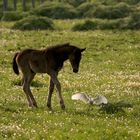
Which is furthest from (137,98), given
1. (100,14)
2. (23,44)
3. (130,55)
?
(100,14)

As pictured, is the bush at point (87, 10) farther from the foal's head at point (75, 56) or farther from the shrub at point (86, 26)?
the foal's head at point (75, 56)

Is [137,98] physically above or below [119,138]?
below

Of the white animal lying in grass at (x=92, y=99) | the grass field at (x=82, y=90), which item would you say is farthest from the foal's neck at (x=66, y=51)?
the white animal lying in grass at (x=92, y=99)

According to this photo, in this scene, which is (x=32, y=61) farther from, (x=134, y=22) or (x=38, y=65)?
(x=134, y=22)

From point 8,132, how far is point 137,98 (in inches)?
347

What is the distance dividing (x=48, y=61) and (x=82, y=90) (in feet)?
19.0

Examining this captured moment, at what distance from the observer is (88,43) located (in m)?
44.9

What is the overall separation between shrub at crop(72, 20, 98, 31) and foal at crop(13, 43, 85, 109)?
1450 inches

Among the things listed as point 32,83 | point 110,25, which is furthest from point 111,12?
point 32,83

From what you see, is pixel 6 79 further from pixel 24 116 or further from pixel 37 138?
pixel 37 138

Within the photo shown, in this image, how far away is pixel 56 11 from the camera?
77.9m

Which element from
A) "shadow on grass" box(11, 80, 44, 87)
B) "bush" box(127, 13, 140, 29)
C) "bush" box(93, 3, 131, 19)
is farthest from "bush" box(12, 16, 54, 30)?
"shadow on grass" box(11, 80, 44, 87)

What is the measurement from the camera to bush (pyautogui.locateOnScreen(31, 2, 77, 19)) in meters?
76.3

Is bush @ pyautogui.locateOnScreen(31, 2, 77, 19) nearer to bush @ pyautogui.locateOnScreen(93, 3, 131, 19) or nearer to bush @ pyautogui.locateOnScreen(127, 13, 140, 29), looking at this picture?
bush @ pyautogui.locateOnScreen(93, 3, 131, 19)
